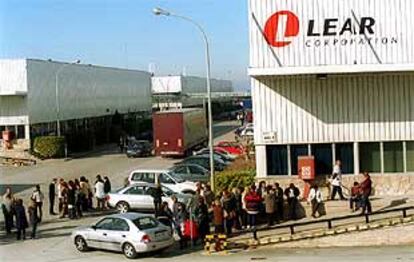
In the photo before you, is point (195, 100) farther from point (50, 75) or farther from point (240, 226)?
point (240, 226)

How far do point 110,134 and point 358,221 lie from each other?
161ft

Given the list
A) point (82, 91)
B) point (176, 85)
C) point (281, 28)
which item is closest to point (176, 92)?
point (176, 85)

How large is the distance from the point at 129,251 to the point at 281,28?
32.1 ft

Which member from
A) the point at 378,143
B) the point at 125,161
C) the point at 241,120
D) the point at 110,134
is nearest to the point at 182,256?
the point at 378,143

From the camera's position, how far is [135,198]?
28859 millimetres

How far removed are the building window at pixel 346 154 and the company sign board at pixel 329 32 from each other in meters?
3.18

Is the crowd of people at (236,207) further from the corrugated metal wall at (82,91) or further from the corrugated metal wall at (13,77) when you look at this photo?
the corrugated metal wall at (82,91)

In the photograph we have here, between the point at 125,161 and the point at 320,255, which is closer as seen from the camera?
the point at 320,255

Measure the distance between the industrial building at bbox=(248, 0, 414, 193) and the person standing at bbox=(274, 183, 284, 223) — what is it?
2.42 m

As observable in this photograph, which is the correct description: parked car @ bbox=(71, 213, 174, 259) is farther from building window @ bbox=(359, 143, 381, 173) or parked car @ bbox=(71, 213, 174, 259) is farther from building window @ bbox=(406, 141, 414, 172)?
building window @ bbox=(406, 141, 414, 172)

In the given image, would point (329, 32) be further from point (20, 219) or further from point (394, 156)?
point (20, 219)

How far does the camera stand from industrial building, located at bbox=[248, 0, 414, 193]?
1043 inches

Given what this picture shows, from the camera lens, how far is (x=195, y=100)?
114 m

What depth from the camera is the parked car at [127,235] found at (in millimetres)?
21641
